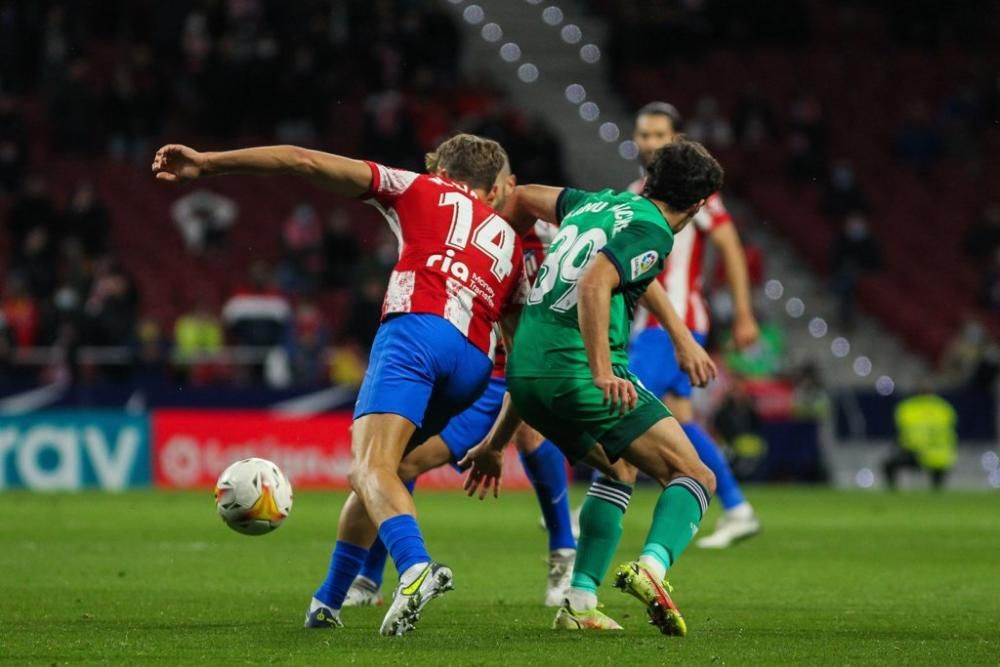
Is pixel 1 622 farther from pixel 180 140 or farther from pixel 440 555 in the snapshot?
pixel 180 140

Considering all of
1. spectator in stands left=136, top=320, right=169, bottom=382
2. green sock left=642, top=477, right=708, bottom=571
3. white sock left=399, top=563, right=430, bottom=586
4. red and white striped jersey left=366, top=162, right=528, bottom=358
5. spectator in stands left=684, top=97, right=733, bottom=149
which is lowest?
spectator in stands left=136, top=320, right=169, bottom=382

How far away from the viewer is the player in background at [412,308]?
6.49 m

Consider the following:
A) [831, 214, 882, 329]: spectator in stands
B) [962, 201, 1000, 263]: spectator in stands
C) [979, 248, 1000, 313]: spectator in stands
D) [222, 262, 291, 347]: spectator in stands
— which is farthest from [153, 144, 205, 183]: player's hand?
[962, 201, 1000, 263]: spectator in stands

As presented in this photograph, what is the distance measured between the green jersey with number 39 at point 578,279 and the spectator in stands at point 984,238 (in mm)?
19991

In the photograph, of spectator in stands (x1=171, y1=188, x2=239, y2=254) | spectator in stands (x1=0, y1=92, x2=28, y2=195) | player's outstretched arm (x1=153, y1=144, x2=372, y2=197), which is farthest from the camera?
spectator in stands (x1=171, y1=188, x2=239, y2=254)

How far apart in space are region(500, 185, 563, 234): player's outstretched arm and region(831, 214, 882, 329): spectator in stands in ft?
60.2

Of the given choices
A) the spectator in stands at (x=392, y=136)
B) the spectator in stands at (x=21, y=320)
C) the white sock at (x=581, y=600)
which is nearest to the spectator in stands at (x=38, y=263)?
the spectator in stands at (x=21, y=320)

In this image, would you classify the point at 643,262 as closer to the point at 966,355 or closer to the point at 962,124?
the point at 966,355

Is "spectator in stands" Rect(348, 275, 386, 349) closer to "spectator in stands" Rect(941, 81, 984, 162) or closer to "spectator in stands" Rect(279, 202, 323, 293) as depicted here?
"spectator in stands" Rect(279, 202, 323, 293)

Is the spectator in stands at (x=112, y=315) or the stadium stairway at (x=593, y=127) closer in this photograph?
the spectator in stands at (x=112, y=315)

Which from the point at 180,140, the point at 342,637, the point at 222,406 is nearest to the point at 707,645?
the point at 342,637

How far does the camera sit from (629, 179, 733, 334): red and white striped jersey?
1096 centimetres

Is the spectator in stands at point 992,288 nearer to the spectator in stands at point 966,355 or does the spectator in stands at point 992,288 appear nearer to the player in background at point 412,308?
the spectator in stands at point 966,355

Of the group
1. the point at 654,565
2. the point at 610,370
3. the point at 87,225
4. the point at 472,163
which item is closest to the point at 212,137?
the point at 87,225
